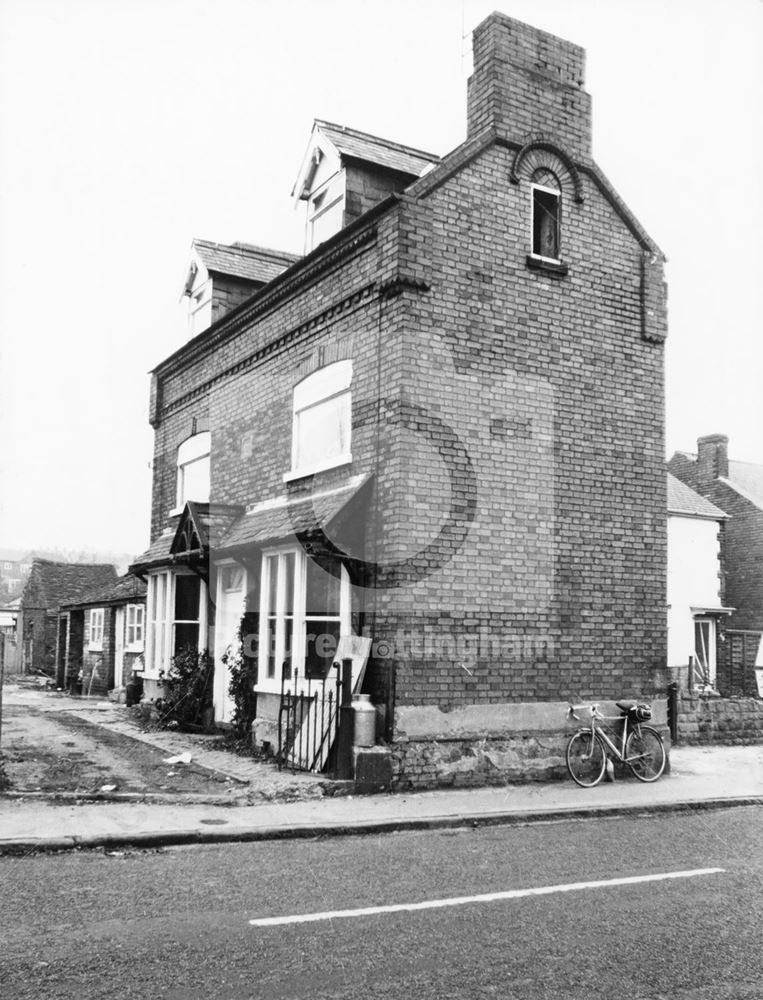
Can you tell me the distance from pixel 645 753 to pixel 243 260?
40.6ft

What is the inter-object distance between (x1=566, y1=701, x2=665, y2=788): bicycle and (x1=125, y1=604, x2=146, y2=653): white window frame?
1491 centimetres

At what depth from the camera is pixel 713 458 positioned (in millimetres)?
34219

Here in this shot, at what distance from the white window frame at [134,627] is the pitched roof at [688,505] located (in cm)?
1513

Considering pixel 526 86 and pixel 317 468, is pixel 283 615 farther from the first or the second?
pixel 526 86

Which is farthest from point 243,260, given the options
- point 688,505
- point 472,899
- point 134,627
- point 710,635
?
point 710,635

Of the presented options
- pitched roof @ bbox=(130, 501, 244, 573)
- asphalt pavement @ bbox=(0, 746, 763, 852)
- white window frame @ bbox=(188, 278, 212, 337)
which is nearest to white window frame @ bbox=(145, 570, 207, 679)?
pitched roof @ bbox=(130, 501, 244, 573)

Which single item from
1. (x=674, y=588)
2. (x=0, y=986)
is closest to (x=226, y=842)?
(x=0, y=986)

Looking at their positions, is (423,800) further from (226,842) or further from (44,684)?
(44,684)

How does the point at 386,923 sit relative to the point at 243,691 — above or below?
below

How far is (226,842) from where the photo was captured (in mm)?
8727

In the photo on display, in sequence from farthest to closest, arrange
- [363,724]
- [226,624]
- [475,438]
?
[226,624] < [475,438] < [363,724]

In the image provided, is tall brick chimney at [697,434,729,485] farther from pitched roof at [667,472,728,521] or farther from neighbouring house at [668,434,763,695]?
pitched roof at [667,472,728,521]

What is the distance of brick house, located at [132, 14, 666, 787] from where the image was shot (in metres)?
11.6

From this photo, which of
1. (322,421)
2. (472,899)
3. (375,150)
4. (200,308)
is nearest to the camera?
(472,899)
